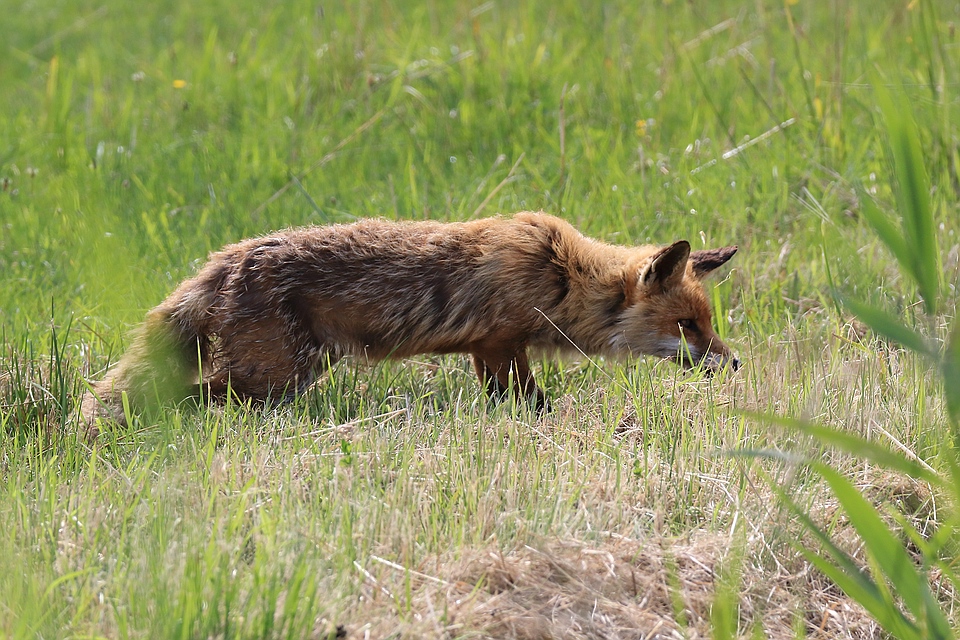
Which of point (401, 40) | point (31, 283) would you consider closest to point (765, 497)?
point (31, 283)

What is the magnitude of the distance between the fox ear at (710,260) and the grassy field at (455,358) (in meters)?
0.50

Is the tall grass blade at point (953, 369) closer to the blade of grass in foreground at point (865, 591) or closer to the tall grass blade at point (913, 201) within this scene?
the tall grass blade at point (913, 201)

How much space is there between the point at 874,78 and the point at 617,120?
244 inches

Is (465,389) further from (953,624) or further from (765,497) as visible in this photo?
(953,624)

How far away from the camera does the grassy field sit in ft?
11.1

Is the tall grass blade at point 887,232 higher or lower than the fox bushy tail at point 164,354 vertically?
higher

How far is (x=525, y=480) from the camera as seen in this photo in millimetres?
4113

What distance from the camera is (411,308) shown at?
5570mm

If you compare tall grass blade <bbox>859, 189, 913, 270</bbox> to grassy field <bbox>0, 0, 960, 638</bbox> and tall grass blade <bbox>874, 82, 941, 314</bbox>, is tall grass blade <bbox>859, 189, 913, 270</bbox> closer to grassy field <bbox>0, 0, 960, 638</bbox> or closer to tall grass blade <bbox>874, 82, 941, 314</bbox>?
tall grass blade <bbox>874, 82, 941, 314</bbox>

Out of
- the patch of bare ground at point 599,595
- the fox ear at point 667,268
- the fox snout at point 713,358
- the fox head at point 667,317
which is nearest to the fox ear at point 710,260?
the fox head at point 667,317

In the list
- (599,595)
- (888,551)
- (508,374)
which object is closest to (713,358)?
(508,374)

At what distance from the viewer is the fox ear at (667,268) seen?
5387mm

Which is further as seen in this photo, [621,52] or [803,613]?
[621,52]

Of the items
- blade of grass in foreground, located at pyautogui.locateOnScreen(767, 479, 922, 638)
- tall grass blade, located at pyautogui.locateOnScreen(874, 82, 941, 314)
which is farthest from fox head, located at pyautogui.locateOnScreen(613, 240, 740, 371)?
blade of grass in foreground, located at pyautogui.locateOnScreen(767, 479, 922, 638)
